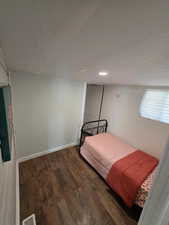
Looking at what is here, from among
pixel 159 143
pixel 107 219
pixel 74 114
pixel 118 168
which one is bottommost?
pixel 107 219

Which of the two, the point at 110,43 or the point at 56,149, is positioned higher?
the point at 110,43

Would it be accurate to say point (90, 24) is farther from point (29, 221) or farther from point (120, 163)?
point (29, 221)

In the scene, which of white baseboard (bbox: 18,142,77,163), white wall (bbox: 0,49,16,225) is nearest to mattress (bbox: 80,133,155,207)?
white baseboard (bbox: 18,142,77,163)

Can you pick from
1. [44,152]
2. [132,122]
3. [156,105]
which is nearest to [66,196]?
[44,152]

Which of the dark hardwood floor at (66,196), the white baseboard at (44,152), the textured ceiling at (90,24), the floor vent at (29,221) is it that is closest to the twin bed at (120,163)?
the dark hardwood floor at (66,196)

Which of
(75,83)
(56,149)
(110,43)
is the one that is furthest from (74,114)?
(110,43)

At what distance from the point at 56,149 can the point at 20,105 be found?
5.23 ft

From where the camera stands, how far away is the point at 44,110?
2.35 m

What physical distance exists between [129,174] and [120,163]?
9.6 inches

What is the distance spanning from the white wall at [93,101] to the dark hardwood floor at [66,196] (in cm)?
201

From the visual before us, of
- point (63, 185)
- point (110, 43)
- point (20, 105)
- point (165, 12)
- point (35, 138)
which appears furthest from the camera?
point (35, 138)

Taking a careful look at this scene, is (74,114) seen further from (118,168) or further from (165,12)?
(165,12)

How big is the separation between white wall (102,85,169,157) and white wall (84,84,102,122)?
356 millimetres

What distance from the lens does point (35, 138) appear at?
7.84 feet
